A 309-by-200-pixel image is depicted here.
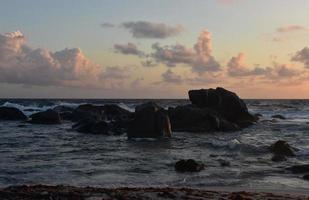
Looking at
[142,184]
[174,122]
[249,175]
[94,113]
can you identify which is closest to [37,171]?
[142,184]

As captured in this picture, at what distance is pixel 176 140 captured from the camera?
33469 mm

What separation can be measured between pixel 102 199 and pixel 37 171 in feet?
23.4

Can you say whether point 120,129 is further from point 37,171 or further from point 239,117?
point 37,171

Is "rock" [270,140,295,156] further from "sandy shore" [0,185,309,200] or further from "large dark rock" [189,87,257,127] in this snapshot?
"large dark rock" [189,87,257,127]

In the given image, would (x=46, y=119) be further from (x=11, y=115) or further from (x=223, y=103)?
(x=223, y=103)

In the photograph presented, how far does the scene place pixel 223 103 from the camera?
47562 millimetres

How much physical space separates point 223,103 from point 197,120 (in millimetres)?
4971

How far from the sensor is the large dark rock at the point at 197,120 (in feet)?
140

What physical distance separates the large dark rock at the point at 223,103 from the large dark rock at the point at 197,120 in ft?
7.60

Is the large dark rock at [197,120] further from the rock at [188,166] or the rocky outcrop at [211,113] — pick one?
Result: the rock at [188,166]

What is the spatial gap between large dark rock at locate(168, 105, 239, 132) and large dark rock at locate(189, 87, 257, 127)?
7.60 feet

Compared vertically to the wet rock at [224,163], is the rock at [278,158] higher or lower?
higher

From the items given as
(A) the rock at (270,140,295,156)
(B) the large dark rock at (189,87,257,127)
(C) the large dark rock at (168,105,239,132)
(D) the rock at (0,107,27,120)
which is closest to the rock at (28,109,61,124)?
(D) the rock at (0,107,27,120)

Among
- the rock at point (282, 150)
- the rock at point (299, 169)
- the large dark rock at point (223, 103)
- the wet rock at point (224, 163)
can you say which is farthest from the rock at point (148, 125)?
the rock at point (299, 169)
